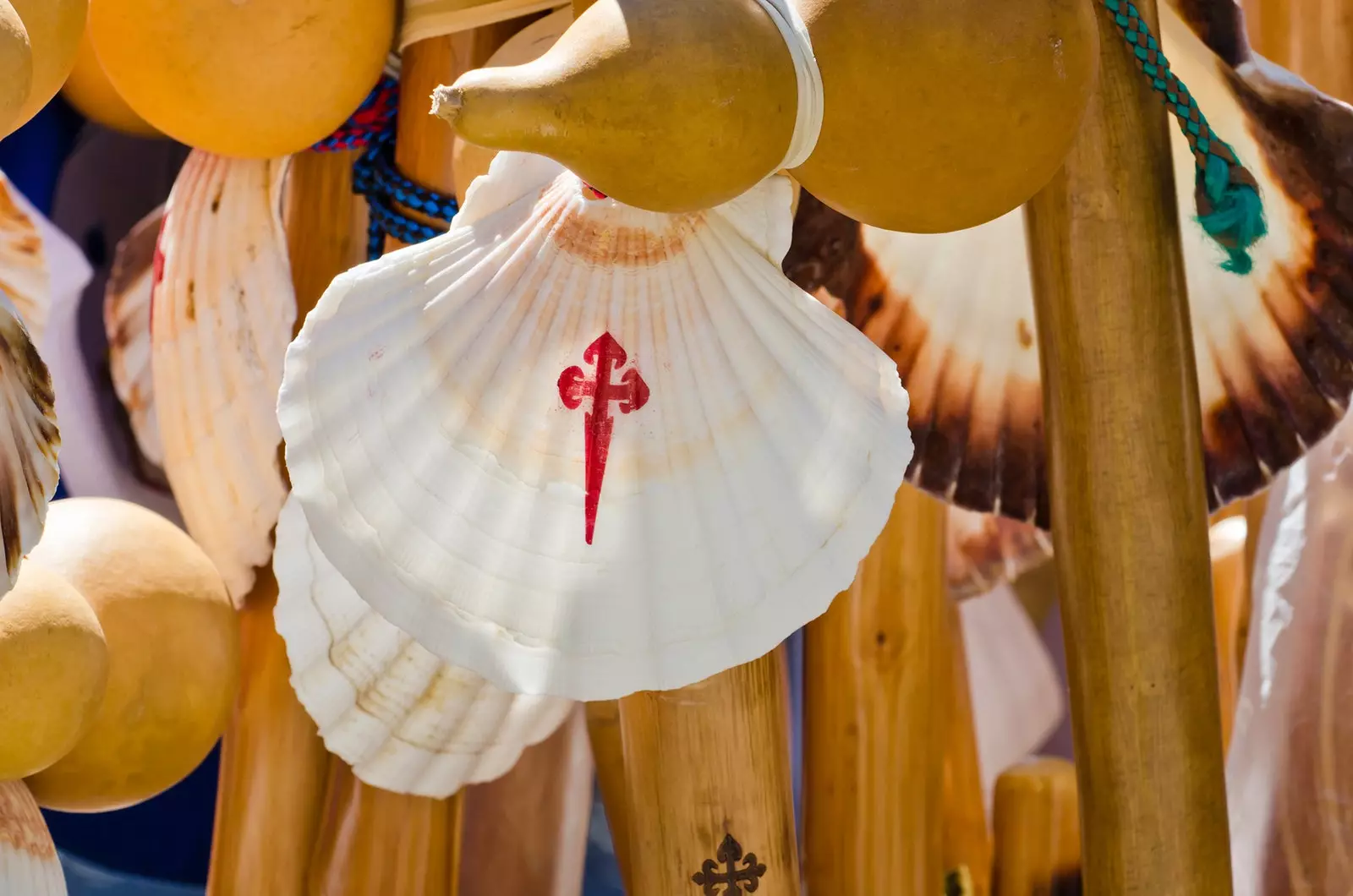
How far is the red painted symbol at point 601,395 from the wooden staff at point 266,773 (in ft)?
0.86

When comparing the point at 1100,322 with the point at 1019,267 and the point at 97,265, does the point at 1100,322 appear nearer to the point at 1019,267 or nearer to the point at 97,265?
the point at 1019,267

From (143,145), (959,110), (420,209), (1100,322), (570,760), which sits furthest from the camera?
(143,145)

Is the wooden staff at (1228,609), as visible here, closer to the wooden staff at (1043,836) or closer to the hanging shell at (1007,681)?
the wooden staff at (1043,836)

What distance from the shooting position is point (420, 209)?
575mm

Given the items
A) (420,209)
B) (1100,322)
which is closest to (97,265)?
(420,209)

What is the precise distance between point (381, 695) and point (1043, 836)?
0.37 m

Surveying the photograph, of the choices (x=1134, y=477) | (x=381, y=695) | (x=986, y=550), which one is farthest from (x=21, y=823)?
(x=986, y=550)

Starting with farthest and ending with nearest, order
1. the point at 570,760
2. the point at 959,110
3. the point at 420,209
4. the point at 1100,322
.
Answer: the point at 570,760 → the point at 420,209 → the point at 1100,322 → the point at 959,110

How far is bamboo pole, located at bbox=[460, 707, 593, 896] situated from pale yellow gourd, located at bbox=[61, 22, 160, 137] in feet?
1.41

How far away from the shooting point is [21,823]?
428mm

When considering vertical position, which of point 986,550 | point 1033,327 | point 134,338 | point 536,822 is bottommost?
point 536,822

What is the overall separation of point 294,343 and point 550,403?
8 centimetres

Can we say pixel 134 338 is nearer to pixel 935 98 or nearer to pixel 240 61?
pixel 240 61

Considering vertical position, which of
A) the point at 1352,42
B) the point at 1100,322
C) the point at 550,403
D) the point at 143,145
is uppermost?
the point at 1352,42
